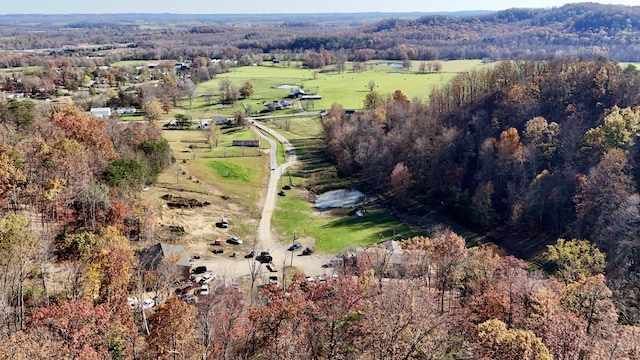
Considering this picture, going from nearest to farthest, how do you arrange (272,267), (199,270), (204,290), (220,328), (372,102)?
(220,328), (204,290), (199,270), (272,267), (372,102)

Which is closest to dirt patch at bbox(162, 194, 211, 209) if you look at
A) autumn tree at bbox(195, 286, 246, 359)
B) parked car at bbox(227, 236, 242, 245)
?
parked car at bbox(227, 236, 242, 245)

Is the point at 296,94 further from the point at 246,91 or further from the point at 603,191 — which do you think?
the point at 603,191

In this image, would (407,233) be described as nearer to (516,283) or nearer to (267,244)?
(267,244)

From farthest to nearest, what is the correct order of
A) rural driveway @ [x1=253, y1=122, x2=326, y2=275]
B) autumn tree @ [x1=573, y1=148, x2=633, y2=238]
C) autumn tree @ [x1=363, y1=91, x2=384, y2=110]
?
autumn tree @ [x1=363, y1=91, x2=384, y2=110], rural driveway @ [x1=253, y1=122, x2=326, y2=275], autumn tree @ [x1=573, y1=148, x2=633, y2=238]

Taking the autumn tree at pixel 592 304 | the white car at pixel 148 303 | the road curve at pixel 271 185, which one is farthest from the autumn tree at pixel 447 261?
the white car at pixel 148 303

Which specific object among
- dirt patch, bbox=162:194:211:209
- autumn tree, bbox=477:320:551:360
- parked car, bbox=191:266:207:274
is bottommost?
parked car, bbox=191:266:207:274

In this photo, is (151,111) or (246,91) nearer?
(151,111)

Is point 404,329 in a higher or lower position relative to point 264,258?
higher

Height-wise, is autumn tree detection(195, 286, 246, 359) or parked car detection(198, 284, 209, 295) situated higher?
autumn tree detection(195, 286, 246, 359)

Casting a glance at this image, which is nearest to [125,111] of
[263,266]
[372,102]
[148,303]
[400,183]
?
[372,102]

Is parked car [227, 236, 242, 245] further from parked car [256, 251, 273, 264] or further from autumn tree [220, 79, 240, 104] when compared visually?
autumn tree [220, 79, 240, 104]

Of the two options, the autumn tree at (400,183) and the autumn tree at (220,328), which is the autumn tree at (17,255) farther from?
the autumn tree at (400,183)

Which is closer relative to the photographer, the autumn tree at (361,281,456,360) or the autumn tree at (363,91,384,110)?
the autumn tree at (361,281,456,360)
